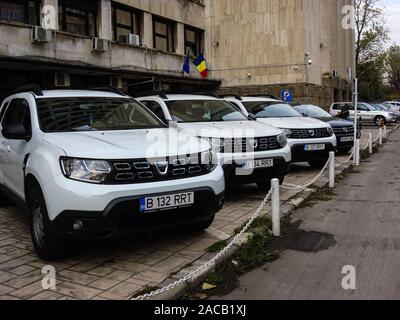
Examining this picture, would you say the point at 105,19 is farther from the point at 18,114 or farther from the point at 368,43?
the point at 368,43

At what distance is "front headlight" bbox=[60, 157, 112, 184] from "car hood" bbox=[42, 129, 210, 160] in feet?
0.18

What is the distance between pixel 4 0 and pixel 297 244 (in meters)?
13.9

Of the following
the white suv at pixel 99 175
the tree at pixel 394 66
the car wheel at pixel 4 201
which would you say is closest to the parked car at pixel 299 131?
the white suv at pixel 99 175

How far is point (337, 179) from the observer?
9.54 metres

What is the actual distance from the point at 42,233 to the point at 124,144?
1.22m

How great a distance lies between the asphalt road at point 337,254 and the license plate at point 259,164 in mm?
873

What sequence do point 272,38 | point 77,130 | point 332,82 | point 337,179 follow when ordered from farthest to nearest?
point 332,82 → point 272,38 → point 337,179 → point 77,130

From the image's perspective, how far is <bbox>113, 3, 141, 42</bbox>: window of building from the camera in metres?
20.6

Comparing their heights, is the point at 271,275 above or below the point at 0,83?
below

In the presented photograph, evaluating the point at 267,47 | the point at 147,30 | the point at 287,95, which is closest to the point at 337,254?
the point at 147,30

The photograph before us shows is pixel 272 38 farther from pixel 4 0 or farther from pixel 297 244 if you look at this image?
pixel 297 244

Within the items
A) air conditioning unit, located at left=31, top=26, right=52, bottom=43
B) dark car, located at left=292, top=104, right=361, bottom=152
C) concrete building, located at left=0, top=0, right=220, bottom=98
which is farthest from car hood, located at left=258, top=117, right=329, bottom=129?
air conditioning unit, located at left=31, top=26, right=52, bottom=43

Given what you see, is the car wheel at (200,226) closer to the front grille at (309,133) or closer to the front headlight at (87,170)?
the front headlight at (87,170)
